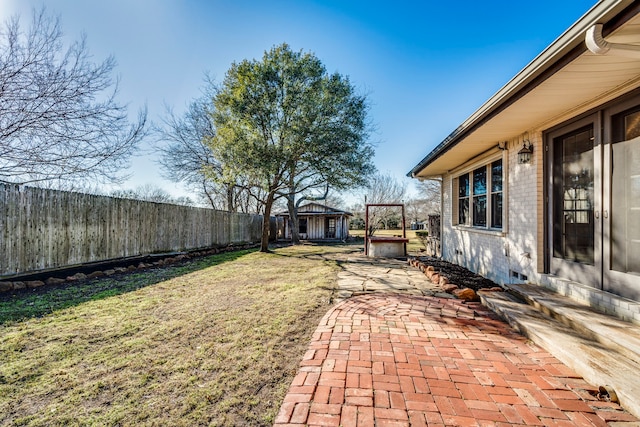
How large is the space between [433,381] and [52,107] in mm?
8213

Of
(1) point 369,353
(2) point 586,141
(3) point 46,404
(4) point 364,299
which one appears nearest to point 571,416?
(1) point 369,353

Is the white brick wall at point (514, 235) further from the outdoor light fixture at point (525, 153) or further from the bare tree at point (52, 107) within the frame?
the bare tree at point (52, 107)

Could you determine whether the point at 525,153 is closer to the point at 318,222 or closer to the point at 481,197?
the point at 481,197

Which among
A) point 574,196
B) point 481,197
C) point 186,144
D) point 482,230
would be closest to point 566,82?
point 574,196

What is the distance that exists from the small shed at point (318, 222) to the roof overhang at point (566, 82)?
57.1 ft

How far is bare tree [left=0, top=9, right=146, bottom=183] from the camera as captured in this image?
536cm

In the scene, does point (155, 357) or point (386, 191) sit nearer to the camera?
point (155, 357)

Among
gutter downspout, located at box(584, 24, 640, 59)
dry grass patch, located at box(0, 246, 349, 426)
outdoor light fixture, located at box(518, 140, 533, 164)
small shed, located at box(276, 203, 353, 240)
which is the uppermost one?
gutter downspout, located at box(584, 24, 640, 59)

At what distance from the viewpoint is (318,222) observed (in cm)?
2245

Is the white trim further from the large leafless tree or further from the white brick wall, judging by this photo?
the large leafless tree

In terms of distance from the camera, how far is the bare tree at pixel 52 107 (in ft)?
17.6

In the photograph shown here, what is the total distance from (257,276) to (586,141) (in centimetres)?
615

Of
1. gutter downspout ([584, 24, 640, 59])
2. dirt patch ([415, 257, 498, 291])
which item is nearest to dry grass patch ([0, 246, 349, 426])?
dirt patch ([415, 257, 498, 291])

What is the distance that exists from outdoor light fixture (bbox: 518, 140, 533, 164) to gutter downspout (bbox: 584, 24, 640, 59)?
7.49 ft
